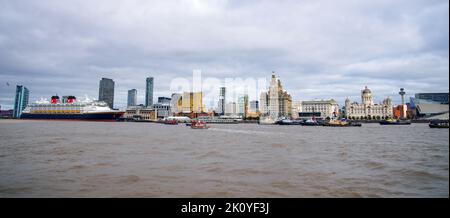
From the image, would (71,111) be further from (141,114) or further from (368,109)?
(368,109)

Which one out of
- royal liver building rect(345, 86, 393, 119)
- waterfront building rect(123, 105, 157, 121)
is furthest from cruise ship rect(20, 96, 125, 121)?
royal liver building rect(345, 86, 393, 119)

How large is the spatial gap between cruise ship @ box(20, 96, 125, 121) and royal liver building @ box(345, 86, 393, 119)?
148648mm

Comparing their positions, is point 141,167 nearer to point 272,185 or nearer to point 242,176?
point 242,176

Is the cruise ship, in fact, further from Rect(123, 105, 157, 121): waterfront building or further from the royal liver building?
the royal liver building

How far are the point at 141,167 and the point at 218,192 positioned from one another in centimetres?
570

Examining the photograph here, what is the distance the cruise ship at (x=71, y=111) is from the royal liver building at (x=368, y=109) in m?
149

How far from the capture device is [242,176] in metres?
11.3

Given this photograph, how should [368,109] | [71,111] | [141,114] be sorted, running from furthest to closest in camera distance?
[141,114] → [368,109] → [71,111]

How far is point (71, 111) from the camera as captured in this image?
110 metres

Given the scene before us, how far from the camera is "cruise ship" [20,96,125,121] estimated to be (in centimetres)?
10775

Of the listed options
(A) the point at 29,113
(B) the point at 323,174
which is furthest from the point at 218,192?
(A) the point at 29,113

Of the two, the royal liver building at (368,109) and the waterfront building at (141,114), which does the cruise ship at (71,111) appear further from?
the royal liver building at (368,109)

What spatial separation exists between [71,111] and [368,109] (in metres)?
173

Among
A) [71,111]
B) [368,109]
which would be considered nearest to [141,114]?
[71,111]
